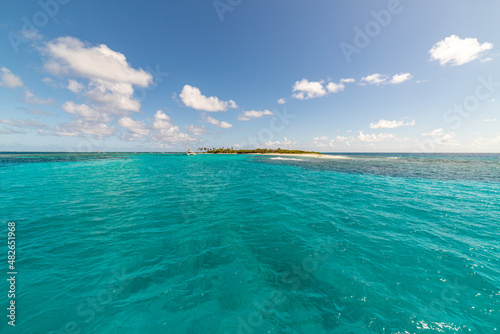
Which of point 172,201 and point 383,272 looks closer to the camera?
point 383,272

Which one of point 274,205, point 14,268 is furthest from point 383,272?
point 14,268

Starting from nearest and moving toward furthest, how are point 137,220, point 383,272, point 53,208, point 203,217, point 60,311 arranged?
point 60,311 → point 383,272 → point 137,220 → point 203,217 → point 53,208

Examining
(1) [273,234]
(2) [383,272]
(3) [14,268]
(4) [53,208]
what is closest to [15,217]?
(4) [53,208]

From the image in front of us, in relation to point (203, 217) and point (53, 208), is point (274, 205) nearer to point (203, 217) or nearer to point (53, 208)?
point (203, 217)

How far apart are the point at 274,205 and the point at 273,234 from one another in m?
5.91

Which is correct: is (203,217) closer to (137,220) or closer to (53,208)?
(137,220)

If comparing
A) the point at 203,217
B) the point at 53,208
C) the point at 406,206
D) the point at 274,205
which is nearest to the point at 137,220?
the point at 203,217

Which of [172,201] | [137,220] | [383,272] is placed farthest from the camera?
[172,201]

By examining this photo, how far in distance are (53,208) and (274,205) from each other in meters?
20.0

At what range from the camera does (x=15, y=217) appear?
512 inches

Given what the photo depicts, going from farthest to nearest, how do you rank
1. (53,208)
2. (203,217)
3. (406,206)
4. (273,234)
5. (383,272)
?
(406,206) → (53,208) → (203,217) → (273,234) → (383,272)

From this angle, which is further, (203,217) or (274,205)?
(274,205)

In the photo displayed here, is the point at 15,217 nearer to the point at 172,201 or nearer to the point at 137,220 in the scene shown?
the point at 137,220

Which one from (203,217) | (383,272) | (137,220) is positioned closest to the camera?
(383,272)
